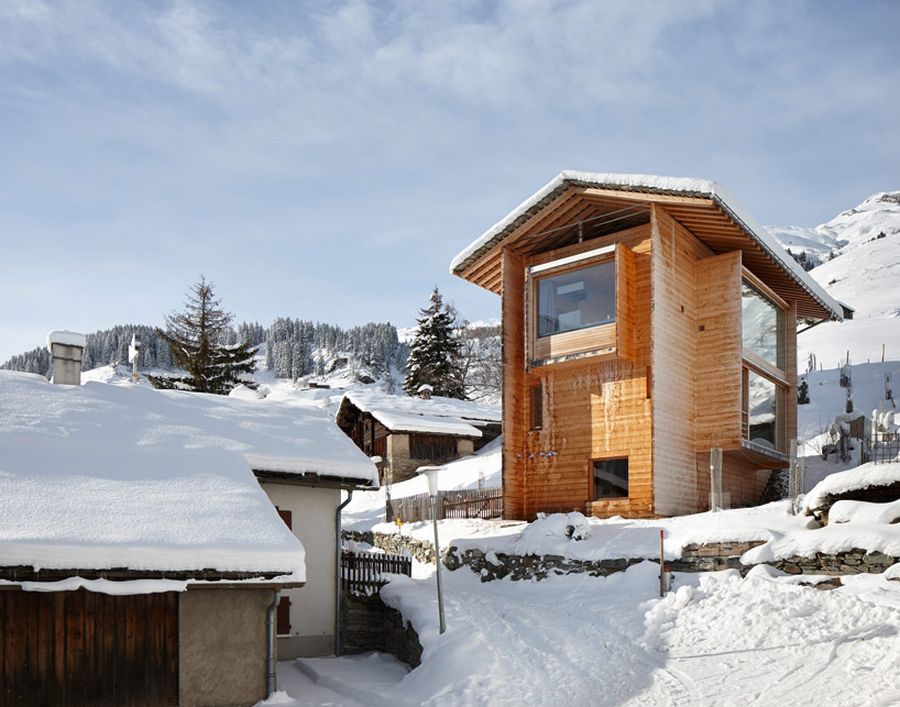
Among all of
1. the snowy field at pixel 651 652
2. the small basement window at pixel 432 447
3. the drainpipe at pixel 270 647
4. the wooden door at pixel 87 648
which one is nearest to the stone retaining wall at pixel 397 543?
the snowy field at pixel 651 652

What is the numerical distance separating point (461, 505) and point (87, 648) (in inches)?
694

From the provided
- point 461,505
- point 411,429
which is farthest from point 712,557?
point 411,429

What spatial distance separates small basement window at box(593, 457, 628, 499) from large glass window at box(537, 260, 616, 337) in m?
3.55

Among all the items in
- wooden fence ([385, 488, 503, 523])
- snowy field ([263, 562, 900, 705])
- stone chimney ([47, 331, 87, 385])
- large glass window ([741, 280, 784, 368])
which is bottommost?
snowy field ([263, 562, 900, 705])

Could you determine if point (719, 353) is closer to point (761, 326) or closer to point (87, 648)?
point (761, 326)

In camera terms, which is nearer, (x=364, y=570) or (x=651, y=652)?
(x=651, y=652)

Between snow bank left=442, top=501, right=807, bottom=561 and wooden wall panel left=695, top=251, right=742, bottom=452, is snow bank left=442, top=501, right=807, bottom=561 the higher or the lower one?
the lower one

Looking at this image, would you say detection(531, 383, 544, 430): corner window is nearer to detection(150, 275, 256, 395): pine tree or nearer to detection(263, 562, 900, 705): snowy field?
detection(263, 562, 900, 705): snowy field

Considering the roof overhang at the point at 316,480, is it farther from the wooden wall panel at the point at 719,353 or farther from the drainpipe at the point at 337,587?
the wooden wall panel at the point at 719,353

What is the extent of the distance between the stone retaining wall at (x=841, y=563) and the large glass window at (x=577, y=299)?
829cm

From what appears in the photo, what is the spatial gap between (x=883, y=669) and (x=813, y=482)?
1744 cm

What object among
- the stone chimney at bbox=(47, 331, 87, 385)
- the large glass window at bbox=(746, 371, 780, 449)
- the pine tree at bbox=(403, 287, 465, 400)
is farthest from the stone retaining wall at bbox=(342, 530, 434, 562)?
the pine tree at bbox=(403, 287, 465, 400)

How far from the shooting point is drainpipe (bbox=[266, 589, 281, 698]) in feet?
36.1

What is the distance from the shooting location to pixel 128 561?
31.6ft
